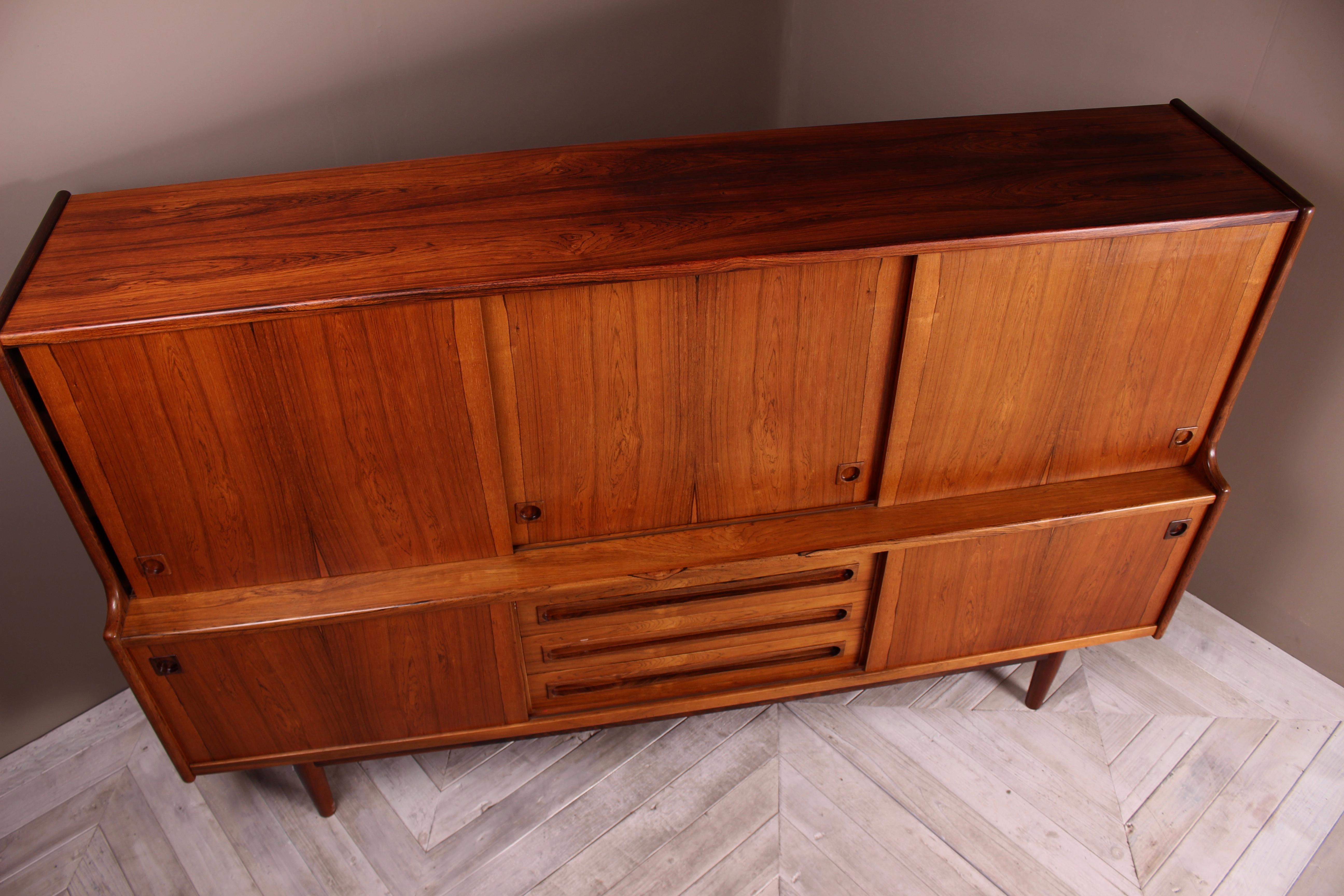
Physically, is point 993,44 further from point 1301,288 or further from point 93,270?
point 93,270

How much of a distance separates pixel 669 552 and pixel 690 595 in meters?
0.13

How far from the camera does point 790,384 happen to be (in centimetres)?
142

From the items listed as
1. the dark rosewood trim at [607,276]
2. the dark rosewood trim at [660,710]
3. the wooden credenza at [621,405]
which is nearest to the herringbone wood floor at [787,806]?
the dark rosewood trim at [660,710]

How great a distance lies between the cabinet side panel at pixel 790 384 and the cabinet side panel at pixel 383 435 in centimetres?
35

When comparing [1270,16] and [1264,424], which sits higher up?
[1270,16]

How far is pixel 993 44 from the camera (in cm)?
200

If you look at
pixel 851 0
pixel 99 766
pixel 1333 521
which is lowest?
pixel 99 766

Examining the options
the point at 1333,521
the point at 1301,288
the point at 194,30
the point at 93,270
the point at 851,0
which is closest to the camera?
the point at 93,270

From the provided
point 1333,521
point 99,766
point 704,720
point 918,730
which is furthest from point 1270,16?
point 99,766

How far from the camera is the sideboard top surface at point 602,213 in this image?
4.04ft

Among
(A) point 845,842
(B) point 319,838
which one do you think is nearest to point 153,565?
(B) point 319,838

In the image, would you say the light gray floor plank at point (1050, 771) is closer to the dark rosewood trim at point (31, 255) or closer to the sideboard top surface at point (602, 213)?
the sideboard top surface at point (602, 213)

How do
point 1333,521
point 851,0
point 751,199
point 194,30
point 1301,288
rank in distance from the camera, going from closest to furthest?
point 751,199
point 194,30
point 1301,288
point 1333,521
point 851,0

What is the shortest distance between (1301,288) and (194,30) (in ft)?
6.83
